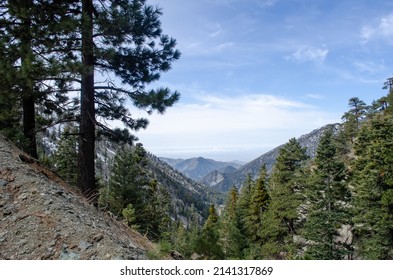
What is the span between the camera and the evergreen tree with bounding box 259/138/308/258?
936 inches

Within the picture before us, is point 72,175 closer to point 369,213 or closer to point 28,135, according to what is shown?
point 28,135

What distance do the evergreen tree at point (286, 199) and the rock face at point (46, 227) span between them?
20.6 metres

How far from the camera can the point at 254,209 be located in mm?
30578

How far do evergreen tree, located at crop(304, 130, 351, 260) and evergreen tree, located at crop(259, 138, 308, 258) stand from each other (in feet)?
10.8

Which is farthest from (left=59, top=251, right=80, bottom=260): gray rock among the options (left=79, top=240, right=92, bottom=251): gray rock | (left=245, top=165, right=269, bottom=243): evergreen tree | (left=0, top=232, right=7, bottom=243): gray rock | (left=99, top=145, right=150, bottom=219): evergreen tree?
(left=245, top=165, right=269, bottom=243): evergreen tree

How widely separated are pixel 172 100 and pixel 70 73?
2.93 m

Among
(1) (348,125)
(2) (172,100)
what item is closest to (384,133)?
(2) (172,100)

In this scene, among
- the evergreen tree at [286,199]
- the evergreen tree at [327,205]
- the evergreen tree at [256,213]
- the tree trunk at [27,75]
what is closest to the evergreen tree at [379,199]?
the evergreen tree at [327,205]

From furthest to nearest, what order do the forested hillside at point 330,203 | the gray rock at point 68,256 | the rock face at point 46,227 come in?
1. the forested hillside at point 330,203
2. the rock face at point 46,227
3. the gray rock at point 68,256

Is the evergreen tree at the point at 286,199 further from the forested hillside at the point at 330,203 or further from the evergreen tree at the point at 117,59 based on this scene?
the evergreen tree at the point at 117,59

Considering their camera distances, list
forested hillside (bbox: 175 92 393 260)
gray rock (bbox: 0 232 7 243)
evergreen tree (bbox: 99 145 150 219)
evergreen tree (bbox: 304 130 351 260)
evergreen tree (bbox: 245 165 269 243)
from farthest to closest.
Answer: evergreen tree (bbox: 245 165 269 243)
evergreen tree (bbox: 99 145 150 219)
evergreen tree (bbox: 304 130 351 260)
forested hillside (bbox: 175 92 393 260)
gray rock (bbox: 0 232 7 243)

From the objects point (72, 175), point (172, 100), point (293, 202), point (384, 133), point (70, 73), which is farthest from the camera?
point (72, 175)

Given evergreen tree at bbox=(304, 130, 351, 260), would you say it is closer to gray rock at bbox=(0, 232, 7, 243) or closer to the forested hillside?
the forested hillside

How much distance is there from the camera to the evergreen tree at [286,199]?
23.8m
